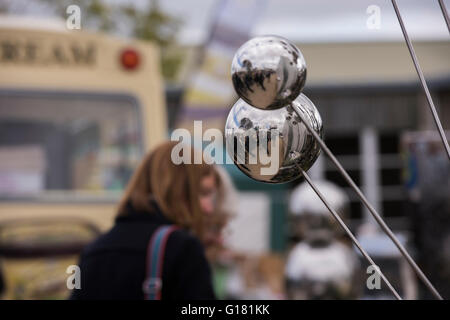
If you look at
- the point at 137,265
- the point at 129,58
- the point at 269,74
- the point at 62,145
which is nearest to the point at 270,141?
the point at 269,74

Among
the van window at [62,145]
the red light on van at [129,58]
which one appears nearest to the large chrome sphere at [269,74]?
the van window at [62,145]

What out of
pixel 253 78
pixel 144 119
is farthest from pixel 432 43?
pixel 253 78

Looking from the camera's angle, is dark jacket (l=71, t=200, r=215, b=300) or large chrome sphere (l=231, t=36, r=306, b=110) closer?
large chrome sphere (l=231, t=36, r=306, b=110)

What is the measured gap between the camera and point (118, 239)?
255 cm

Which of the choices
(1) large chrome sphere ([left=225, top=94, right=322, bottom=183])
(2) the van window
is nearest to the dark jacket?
(1) large chrome sphere ([left=225, top=94, right=322, bottom=183])

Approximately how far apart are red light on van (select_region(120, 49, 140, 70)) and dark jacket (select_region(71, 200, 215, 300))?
3209mm

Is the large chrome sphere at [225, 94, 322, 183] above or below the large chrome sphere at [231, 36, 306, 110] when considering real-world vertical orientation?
below

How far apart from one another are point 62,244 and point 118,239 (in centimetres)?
271

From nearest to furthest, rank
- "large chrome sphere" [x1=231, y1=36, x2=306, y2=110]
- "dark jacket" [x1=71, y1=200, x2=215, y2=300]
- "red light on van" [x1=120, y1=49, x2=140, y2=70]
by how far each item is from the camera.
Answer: "large chrome sphere" [x1=231, y1=36, x2=306, y2=110], "dark jacket" [x1=71, y1=200, x2=215, y2=300], "red light on van" [x1=120, y1=49, x2=140, y2=70]

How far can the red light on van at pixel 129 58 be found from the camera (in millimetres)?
5656

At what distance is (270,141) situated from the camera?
1.33 meters

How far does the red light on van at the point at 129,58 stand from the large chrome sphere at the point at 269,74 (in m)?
4.46

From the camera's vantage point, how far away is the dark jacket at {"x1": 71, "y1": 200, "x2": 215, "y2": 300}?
2.44m

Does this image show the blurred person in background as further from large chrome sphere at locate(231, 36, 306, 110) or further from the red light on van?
the red light on van
